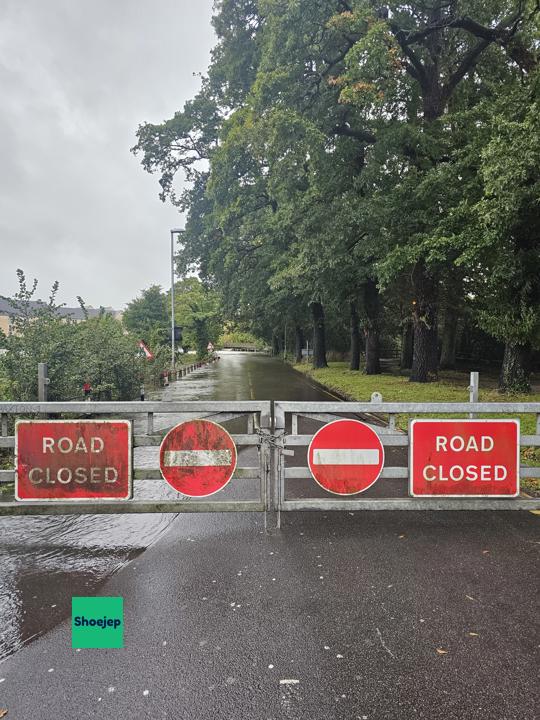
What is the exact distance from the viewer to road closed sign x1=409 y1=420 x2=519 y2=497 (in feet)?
15.7

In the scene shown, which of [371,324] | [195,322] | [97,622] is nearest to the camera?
[97,622]

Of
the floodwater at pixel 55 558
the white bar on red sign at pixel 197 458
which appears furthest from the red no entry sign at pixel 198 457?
the floodwater at pixel 55 558

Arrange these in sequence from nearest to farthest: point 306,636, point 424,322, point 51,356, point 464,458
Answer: point 306,636 → point 464,458 → point 51,356 → point 424,322

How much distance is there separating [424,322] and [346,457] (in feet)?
49.6

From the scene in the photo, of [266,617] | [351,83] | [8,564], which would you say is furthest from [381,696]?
[351,83]

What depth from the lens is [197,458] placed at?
4.77m

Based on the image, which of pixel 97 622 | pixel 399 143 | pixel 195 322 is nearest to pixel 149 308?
pixel 195 322

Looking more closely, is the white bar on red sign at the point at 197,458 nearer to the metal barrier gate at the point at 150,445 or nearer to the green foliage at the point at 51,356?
the metal barrier gate at the point at 150,445

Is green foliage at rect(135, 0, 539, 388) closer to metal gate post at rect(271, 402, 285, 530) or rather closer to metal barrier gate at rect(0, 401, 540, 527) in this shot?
metal barrier gate at rect(0, 401, 540, 527)

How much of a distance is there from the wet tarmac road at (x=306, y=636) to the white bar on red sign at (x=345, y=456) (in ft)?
2.44

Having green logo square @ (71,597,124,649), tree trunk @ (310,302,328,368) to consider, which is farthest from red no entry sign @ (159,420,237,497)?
tree trunk @ (310,302,328,368)

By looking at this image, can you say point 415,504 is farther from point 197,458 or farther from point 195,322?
point 195,322

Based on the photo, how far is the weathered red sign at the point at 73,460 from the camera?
183 inches

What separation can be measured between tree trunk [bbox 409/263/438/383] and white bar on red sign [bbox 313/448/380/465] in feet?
49.2
